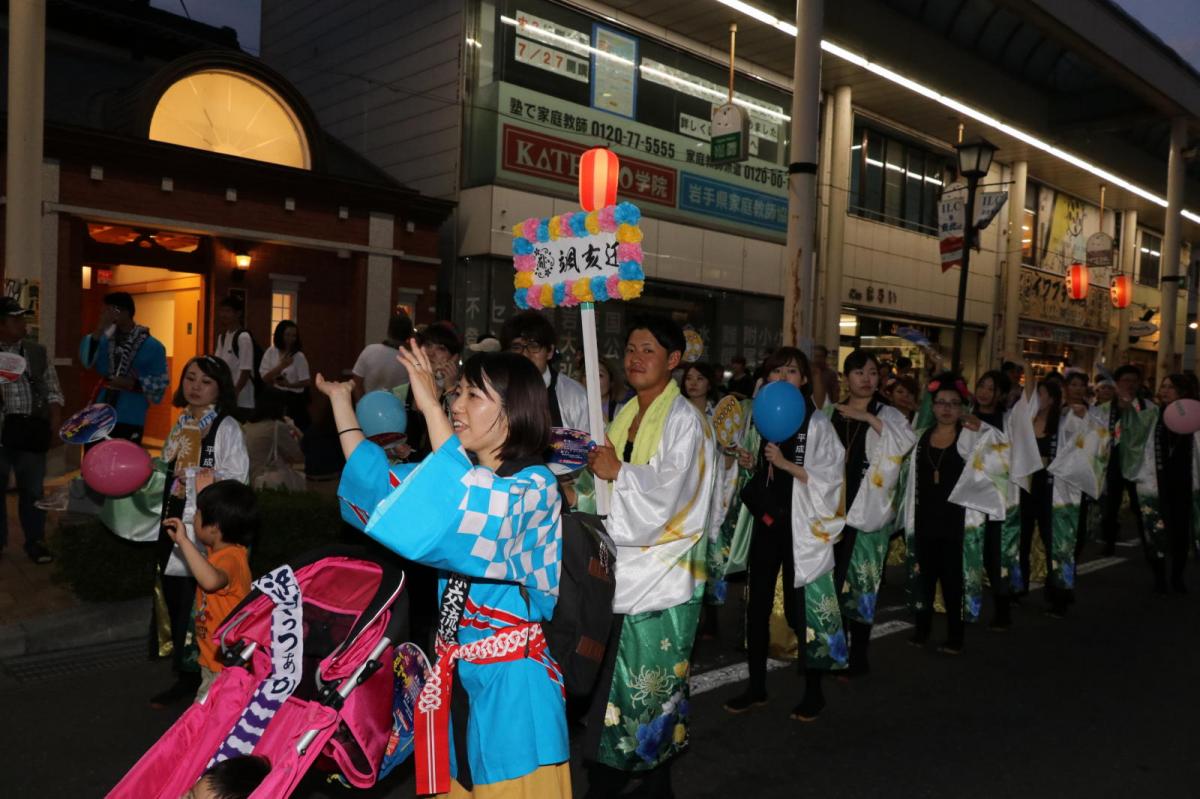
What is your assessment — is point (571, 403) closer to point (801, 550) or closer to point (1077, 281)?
point (801, 550)

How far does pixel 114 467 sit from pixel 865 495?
13.6ft

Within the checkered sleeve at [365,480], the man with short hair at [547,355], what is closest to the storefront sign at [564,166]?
the man with short hair at [547,355]

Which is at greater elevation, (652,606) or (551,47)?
(551,47)

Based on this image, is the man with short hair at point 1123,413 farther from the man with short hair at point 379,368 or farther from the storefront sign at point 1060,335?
the storefront sign at point 1060,335

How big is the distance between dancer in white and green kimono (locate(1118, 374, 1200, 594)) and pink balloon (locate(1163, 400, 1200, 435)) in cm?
4

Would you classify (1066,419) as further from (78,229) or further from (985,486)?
(78,229)

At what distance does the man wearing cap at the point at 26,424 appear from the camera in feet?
20.8

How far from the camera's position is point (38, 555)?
21.1ft

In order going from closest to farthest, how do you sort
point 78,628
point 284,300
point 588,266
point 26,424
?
point 588,266
point 78,628
point 26,424
point 284,300

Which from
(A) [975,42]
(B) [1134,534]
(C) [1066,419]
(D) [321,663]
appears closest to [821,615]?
(D) [321,663]

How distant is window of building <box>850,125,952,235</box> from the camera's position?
20.1m

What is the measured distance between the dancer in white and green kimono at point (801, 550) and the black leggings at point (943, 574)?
1464 millimetres

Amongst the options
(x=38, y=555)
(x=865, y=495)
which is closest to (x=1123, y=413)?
(x=865, y=495)

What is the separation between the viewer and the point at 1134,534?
445 inches
